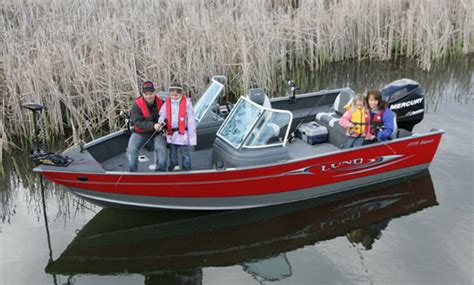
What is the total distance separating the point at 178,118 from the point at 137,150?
716 millimetres

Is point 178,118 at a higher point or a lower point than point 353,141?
higher

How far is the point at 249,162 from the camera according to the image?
282 inches

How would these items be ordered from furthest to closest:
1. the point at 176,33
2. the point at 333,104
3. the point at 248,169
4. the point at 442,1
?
1. the point at 442,1
2. the point at 176,33
3. the point at 333,104
4. the point at 248,169

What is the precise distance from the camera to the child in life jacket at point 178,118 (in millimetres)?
7016

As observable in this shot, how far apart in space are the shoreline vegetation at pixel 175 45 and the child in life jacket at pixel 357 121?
3442 mm

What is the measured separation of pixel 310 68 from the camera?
1281cm

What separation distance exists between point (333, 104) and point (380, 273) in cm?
388

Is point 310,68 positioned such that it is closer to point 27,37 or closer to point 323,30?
point 323,30

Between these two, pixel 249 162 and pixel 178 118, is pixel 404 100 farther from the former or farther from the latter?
pixel 178 118

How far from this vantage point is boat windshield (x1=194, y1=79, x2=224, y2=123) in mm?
8164

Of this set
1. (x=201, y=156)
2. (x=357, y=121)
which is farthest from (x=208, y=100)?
(x=357, y=121)

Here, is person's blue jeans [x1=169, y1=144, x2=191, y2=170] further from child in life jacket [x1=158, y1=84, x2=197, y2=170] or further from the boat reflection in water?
the boat reflection in water

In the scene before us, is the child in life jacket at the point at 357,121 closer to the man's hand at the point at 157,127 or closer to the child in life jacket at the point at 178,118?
the child in life jacket at the point at 178,118

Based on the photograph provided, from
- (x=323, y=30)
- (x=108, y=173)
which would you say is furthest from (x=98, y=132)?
(x=323, y=30)
